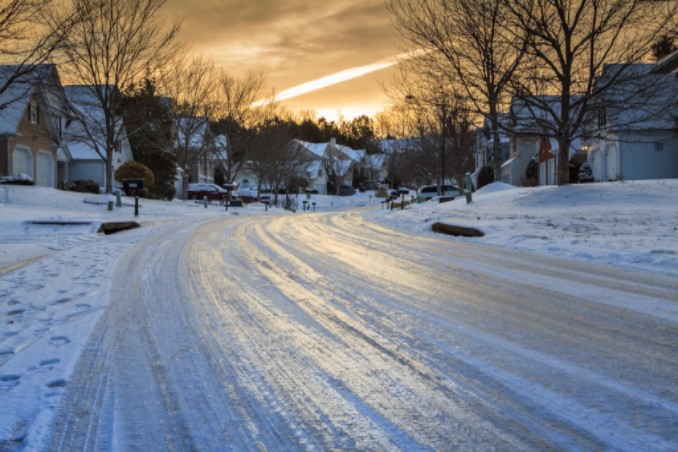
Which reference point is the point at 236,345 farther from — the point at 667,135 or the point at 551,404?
the point at 667,135

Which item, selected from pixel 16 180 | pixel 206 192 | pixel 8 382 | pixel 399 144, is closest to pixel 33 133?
pixel 16 180

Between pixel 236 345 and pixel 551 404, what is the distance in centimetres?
243

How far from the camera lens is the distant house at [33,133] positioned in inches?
1230

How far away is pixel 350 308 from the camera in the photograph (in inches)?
233

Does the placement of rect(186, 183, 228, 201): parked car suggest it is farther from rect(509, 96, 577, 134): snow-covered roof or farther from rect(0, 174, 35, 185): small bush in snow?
rect(509, 96, 577, 134): snow-covered roof

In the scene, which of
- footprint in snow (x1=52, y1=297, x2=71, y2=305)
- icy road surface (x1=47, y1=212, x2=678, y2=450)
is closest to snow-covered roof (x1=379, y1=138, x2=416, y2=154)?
icy road surface (x1=47, y1=212, x2=678, y2=450)

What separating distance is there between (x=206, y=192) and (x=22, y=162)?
1432cm

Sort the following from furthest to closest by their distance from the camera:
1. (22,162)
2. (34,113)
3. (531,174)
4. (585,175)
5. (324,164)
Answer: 1. (324,164)
2. (531,174)
3. (585,175)
4. (34,113)
5. (22,162)

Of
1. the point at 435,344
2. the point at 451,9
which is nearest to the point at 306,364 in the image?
the point at 435,344

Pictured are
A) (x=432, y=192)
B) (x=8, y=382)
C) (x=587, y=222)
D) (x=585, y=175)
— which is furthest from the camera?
(x=432, y=192)

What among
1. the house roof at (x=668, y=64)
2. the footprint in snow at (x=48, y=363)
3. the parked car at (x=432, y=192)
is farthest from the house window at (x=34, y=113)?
the house roof at (x=668, y=64)

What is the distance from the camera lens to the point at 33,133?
1339 inches

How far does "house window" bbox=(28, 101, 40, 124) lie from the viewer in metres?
34.2

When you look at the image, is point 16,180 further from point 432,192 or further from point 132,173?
point 432,192
